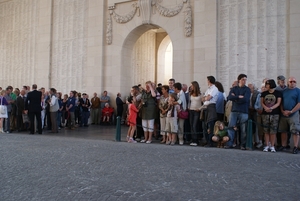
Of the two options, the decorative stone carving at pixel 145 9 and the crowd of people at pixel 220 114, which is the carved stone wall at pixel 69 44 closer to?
the decorative stone carving at pixel 145 9

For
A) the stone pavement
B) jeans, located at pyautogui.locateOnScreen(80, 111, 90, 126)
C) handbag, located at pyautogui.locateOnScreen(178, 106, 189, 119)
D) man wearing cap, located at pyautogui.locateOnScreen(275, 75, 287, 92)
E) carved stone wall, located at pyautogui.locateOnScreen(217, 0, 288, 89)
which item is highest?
carved stone wall, located at pyautogui.locateOnScreen(217, 0, 288, 89)

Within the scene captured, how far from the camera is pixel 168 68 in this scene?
21.6 metres

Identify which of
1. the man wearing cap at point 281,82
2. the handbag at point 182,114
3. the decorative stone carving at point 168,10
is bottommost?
the handbag at point 182,114

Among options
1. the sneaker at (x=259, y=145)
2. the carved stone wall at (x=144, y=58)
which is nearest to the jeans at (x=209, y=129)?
the sneaker at (x=259, y=145)

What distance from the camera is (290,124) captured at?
8.24 meters

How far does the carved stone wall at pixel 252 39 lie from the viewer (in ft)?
39.9

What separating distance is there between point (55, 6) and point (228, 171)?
16346 mm

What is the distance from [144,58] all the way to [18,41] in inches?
325

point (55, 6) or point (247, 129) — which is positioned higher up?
point (55, 6)

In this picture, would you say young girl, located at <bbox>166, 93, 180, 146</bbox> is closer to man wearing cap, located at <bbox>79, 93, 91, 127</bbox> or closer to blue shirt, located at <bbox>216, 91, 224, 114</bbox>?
blue shirt, located at <bbox>216, 91, 224, 114</bbox>

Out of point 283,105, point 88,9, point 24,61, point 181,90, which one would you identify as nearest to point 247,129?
point 283,105

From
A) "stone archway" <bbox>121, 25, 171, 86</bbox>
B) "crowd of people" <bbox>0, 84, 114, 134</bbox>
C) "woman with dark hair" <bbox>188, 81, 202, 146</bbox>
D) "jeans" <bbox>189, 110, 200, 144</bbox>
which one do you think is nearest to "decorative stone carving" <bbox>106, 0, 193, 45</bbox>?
"stone archway" <bbox>121, 25, 171, 86</bbox>

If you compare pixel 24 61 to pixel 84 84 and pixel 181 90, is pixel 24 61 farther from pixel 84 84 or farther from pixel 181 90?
pixel 181 90

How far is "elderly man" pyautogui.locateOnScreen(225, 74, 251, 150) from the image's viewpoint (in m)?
8.41
